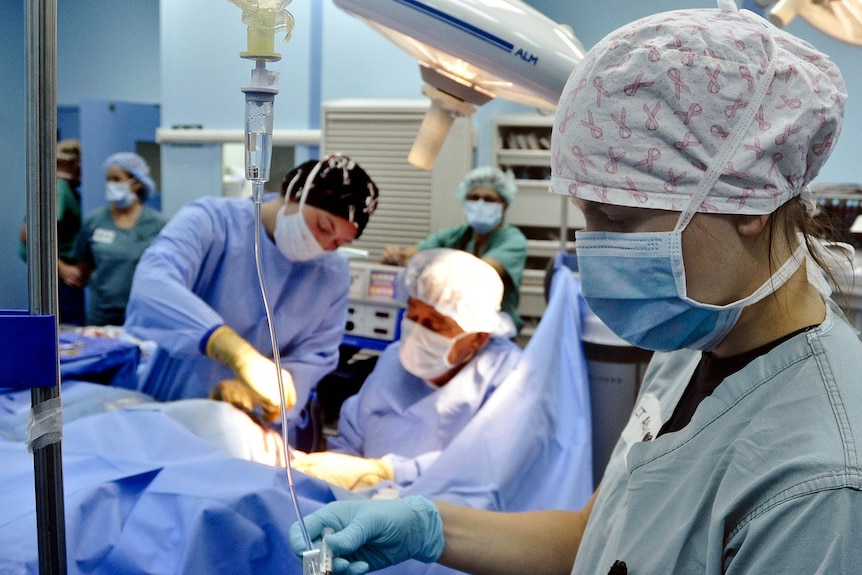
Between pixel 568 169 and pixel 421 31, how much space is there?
302 mm

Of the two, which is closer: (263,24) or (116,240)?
(263,24)

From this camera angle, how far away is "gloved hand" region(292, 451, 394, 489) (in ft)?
5.88

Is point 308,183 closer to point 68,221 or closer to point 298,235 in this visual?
point 298,235

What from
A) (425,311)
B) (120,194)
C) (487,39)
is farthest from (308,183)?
(120,194)

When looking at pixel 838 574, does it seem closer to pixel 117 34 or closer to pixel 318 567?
pixel 318 567

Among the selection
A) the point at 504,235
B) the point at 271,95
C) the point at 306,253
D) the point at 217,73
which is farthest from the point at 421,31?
the point at 217,73

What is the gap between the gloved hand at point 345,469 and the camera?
179 centimetres

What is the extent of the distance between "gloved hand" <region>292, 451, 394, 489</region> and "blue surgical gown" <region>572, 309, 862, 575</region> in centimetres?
100

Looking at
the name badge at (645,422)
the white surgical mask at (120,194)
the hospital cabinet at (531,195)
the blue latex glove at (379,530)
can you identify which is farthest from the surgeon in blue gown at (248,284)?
the hospital cabinet at (531,195)

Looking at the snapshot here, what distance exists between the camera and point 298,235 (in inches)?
80.8

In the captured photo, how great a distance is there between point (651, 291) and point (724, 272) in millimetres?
69

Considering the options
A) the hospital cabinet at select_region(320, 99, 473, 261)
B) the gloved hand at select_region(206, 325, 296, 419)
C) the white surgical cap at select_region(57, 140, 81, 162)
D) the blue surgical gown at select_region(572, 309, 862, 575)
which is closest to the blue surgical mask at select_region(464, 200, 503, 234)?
the hospital cabinet at select_region(320, 99, 473, 261)

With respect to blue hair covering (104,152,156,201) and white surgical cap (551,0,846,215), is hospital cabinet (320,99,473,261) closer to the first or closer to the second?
blue hair covering (104,152,156,201)

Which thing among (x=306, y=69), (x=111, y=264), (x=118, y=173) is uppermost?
(x=306, y=69)
